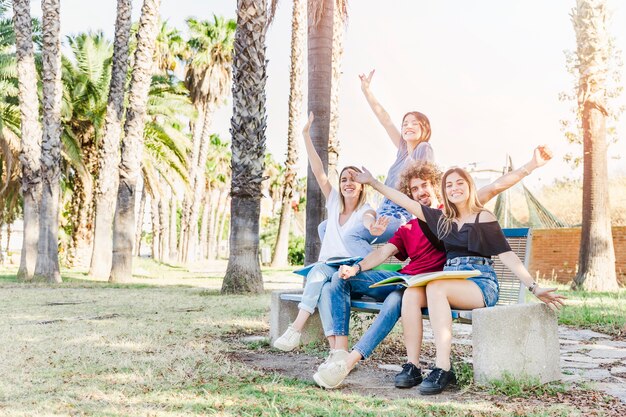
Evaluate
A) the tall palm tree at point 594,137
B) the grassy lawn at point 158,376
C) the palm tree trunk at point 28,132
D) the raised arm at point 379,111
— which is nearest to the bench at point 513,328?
the grassy lawn at point 158,376

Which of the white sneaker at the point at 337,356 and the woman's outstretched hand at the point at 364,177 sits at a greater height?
the woman's outstretched hand at the point at 364,177

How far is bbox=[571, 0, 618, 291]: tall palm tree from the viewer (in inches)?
530

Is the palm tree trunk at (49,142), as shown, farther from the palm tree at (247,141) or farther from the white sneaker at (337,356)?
the white sneaker at (337,356)

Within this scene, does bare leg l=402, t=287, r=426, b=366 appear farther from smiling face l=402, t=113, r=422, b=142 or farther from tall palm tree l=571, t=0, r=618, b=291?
tall palm tree l=571, t=0, r=618, b=291

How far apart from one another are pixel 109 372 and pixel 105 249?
12.5 meters

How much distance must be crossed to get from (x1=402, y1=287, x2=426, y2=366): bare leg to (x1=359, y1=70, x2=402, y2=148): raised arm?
6.01 ft

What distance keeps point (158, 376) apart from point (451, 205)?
2309 millimetres

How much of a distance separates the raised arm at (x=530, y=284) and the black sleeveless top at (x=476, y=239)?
61 millimetres

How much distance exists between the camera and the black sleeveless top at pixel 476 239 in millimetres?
4330

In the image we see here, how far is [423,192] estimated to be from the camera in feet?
15.5

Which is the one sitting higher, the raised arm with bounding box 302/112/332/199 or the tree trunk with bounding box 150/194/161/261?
the tree trunk with bounding box 150/194/161/261

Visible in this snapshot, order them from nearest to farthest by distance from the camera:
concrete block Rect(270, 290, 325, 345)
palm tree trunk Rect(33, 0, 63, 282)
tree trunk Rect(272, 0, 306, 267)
Result: concrete block Rect(270, 290, 325, 345)
palm tree trunk Rect(33, 0, 63, 282)
tree trunk Rect(272, 0, 306, 267)

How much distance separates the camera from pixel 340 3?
11891 millimetres

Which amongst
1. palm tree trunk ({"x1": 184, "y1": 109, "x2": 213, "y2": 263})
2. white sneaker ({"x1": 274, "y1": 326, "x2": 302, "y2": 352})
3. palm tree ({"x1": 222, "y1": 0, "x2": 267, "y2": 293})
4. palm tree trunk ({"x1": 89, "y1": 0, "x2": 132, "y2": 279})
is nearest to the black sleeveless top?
white sneaker ({"x1": 274, "y1": 326, "x2": 302, "y2": 352})
